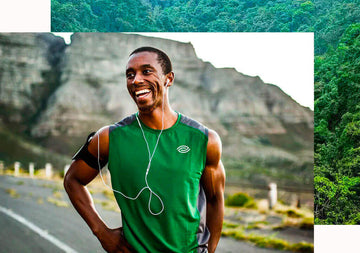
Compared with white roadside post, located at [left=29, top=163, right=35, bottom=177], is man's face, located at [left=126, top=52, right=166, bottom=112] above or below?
above

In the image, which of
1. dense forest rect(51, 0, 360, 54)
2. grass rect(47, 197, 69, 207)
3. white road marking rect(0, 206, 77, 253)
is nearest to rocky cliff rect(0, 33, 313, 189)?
grass rect(47, 197, 69, 207)

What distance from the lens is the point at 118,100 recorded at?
15.2ft

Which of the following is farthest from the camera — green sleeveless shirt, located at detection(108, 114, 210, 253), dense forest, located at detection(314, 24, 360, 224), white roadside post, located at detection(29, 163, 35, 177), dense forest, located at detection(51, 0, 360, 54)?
dense forest, located at detection(51, 0, 360, 54)

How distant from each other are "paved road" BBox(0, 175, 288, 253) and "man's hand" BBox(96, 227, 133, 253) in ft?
4.11

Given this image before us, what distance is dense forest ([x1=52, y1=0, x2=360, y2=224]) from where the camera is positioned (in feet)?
36.1

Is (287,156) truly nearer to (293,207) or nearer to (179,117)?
(293,207)

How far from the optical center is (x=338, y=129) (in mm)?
11398

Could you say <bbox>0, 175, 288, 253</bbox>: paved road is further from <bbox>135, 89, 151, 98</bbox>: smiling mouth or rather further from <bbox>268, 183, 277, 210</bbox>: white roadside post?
<bbox>135, 89, 151, 98</bbox>: smiling mouth

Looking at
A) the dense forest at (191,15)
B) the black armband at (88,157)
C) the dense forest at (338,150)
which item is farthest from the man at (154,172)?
the dense forest at (191,15)

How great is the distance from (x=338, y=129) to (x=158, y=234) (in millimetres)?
8897

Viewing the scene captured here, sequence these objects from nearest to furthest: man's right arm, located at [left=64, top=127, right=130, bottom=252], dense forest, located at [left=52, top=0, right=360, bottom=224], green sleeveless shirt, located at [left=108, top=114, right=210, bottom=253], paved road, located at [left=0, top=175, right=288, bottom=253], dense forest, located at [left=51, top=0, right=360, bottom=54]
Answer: green sleeveless shirt, located at [left=108, top=114, right=210, bottom=253] < man's right arm, located at [left=64, top=127, right=130, bottom=252] < paved road, located at [left=0, top=175, right=288, bottom=253] < dense forest, located at [left=52, top=0, right=360, bottom=224] < dense forest, located at [left=51, top=0, right=360, bottom=54]

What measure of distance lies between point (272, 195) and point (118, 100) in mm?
Answer: 1390

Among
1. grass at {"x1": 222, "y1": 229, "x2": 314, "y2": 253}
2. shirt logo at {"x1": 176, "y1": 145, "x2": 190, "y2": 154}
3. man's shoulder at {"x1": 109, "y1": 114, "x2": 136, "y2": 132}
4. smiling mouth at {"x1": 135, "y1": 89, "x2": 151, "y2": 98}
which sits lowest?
grass at {"x1": 222, "y1": 229, "x2": 314, "y2": 253}

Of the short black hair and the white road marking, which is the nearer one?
the short black hair
